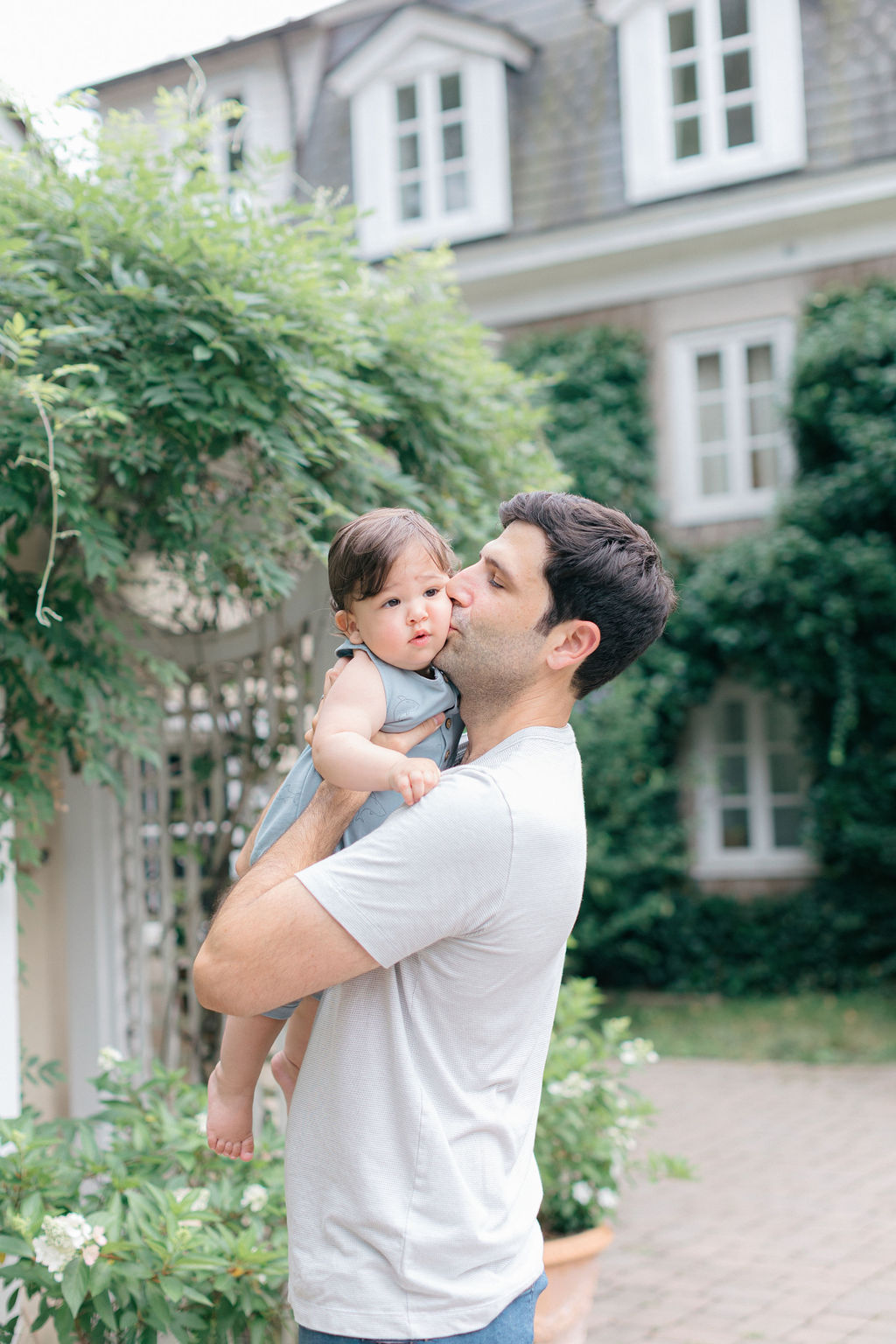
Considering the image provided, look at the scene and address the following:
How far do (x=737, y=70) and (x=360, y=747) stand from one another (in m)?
10.5

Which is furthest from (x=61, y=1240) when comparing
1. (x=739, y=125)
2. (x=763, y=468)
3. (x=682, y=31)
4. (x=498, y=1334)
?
(x=682, y=31)

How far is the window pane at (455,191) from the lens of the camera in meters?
11.3

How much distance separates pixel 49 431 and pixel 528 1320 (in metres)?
1.82

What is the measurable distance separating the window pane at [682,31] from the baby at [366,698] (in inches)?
406

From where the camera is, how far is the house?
10000mm

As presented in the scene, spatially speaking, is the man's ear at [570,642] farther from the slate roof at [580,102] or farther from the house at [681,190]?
the slate roof at [580,102]

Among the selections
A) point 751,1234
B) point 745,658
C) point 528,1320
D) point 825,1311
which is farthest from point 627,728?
point 528,1320

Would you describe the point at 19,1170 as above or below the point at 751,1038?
above

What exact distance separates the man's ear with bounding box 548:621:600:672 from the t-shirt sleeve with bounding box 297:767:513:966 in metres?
0.26

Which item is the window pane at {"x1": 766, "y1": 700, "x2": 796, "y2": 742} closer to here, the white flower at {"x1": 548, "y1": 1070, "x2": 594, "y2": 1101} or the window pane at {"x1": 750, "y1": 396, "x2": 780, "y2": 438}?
the window pane at {"x1": 750, "y1": 396, "x2": 780, "y2": 438}

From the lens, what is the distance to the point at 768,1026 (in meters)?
9.19

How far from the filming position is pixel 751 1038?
29.0ft

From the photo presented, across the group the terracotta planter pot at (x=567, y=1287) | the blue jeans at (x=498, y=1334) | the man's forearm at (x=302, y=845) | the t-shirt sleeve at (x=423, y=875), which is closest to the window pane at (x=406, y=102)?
the terracotta planter pot at (x=567, y=1287)

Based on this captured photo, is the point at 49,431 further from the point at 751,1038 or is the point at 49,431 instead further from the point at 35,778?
the point at 751,1038
